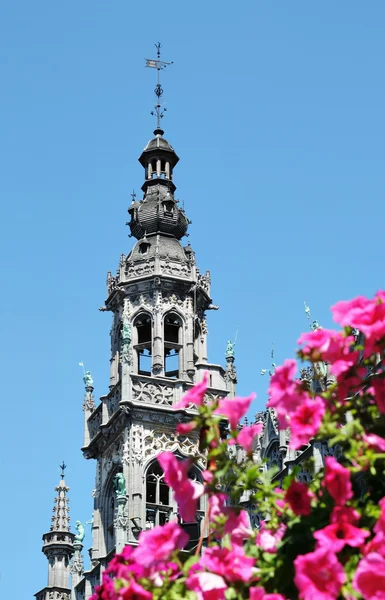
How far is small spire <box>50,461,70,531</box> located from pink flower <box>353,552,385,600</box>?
183 ft

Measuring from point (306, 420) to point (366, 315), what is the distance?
85 centimetres

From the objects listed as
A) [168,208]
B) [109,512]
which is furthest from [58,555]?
[168,208]

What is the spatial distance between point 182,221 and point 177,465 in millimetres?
42409

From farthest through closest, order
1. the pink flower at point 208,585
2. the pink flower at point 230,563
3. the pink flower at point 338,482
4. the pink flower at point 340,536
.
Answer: the pink flower at point 230,563, the pink flower at point 208,585, the pink flower at point 338,482, the pink flower at point 340,536

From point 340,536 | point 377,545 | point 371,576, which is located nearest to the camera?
point 371,576

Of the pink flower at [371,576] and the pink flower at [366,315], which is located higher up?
the pink flower at [366,315]

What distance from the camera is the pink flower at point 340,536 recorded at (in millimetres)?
7467

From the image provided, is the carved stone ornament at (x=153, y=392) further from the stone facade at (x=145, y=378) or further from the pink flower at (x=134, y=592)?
the pink flower at (x=134, y=592)

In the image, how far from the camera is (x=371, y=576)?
7086 mm

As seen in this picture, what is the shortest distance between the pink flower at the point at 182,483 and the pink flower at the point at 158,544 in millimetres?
307

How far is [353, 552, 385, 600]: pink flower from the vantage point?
707 centimetres

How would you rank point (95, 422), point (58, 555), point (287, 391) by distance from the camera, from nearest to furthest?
point (287, 391) < point (95, 422) < point (58, 555)

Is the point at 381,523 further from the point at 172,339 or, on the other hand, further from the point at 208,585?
the point at 172,339

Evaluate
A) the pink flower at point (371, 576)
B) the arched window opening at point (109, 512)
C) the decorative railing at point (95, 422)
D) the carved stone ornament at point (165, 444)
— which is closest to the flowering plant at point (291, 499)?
the pink flower at point (371, 576)
